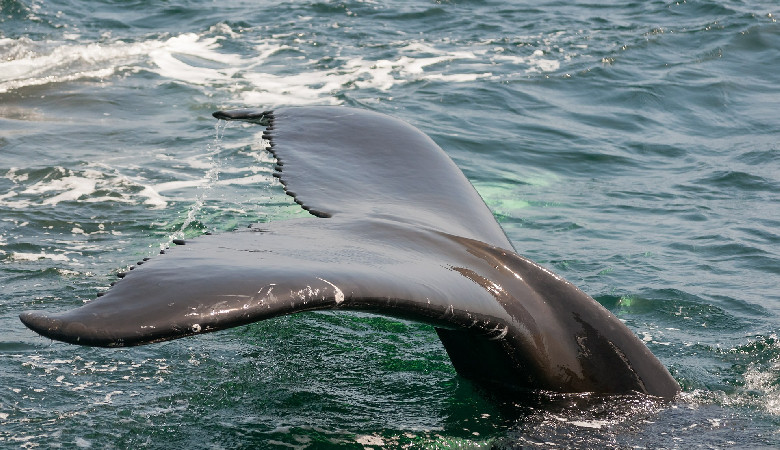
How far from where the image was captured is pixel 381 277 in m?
2.75

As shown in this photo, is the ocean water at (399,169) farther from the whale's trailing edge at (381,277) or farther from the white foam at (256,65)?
the whale's trailing edge at (381,277)

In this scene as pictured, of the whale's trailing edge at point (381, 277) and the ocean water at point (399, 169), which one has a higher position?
the whale's trailing edge at point (381, 277)

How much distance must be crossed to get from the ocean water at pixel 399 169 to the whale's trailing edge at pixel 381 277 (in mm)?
238

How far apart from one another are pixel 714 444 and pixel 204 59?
42.3 feet

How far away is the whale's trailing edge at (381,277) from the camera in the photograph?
92.0 inches

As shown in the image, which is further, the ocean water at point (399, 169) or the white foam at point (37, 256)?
the white foam at point (37, 256)

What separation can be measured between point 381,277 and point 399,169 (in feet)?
4.88

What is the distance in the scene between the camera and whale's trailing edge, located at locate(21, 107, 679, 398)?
2.34 metres

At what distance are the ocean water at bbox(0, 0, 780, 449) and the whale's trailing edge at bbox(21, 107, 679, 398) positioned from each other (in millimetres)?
238

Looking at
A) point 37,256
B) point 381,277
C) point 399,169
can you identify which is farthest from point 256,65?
point 381,277

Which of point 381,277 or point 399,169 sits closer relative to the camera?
point 381,277

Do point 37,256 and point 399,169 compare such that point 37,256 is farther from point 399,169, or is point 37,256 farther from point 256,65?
point 256,65

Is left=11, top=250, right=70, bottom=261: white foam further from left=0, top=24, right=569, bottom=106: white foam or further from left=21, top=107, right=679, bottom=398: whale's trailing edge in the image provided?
left=0, top=24, right=569, bottom=106: white foam

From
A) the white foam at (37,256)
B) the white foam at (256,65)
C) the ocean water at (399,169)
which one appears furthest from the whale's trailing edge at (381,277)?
the white foam at (256,65)
